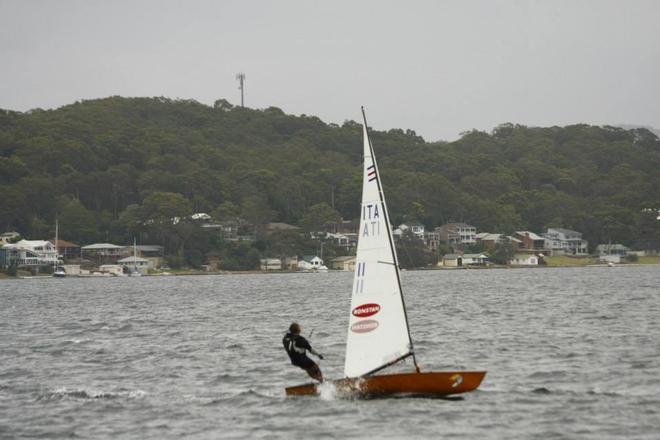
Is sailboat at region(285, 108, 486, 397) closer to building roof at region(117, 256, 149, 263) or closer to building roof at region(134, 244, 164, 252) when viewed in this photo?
building roof at region(117, 256, 149, 263)

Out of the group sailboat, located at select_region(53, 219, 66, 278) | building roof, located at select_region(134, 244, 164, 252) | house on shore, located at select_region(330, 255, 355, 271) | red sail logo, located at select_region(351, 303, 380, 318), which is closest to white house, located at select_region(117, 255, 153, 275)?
building roof, located at select_region(134, 244, 164, 252)

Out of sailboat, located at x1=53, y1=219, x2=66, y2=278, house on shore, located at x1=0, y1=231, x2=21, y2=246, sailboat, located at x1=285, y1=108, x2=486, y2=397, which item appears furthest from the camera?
house on shore, located at x1=0, y1=231, x2=21, y2=246

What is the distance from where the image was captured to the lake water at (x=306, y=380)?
2500cm

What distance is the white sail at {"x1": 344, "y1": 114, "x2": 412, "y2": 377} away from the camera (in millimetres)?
25750

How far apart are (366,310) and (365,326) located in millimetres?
413

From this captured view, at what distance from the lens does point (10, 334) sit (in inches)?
2154

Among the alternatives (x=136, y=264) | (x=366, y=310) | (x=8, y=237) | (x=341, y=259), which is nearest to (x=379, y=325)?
(x=366, y=310)

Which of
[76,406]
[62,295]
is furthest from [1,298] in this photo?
[76,406]

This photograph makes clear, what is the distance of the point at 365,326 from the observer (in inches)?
1044

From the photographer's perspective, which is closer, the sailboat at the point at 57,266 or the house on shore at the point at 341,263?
the sailboat at the point at 57,266

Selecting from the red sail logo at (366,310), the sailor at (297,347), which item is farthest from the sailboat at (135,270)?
the red sail logo at (366,310)

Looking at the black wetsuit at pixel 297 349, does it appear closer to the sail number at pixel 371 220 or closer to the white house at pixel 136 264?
the sail number at pixel 371 220

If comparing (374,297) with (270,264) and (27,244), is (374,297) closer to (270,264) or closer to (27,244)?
(27,244)

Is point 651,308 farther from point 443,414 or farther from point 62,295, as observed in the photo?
point 62,295
